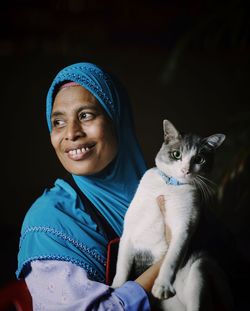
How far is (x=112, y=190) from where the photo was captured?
1561mm

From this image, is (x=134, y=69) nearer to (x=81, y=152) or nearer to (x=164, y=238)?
(x=81, y=152)

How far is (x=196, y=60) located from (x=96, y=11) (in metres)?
0.46

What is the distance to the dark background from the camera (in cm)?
162

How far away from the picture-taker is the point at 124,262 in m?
1.47

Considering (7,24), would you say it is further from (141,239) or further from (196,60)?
(141,239)

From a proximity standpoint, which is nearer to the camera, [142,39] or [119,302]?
[119,302]

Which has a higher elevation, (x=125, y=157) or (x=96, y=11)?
(x=96, y=11)

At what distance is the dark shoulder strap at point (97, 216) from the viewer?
1.51 metres

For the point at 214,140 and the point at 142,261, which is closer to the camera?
the point at 142,261

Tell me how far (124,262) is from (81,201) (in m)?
0.26

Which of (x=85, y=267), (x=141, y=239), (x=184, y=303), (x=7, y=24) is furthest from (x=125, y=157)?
(x=7, y=24)

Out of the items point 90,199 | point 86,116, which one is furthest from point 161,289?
point 86,116

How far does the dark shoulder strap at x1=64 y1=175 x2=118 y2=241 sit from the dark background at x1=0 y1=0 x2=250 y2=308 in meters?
0.12

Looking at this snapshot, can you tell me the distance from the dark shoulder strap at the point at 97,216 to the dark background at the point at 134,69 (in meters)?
0.12
